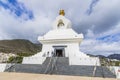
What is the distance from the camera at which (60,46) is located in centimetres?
2339

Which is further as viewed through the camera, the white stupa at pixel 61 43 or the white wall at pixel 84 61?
the white stupa at pixel 61 43

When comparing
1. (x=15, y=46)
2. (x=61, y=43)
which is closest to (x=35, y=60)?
(x=61, y=43)

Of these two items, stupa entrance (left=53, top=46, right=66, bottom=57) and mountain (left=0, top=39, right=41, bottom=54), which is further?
mountain (left=0, top=39, right=41, bottom=54)

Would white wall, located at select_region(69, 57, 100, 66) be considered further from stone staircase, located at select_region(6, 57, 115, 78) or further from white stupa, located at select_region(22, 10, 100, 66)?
white stupa, located at select_region(22, 10, 100, 66)

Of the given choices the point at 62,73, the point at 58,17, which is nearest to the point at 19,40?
the point at 58,17

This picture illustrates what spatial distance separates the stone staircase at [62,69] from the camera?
1479 cm

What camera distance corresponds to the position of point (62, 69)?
52.7 ft

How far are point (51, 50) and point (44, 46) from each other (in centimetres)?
153

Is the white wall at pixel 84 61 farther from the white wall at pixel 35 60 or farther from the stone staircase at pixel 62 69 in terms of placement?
the white wall at pixel 35 60

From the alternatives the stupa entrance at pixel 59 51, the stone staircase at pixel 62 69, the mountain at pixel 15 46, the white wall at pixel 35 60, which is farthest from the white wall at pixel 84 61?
the mountain at pixel 15 46

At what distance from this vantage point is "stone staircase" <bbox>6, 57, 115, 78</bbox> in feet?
48.5

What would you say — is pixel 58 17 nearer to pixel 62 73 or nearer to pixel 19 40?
pixel 62 73

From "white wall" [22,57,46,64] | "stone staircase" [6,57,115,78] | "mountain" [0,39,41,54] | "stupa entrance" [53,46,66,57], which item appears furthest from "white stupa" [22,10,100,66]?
"mountain" [0,39,41,54]

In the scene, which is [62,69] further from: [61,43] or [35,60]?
[61,43]
